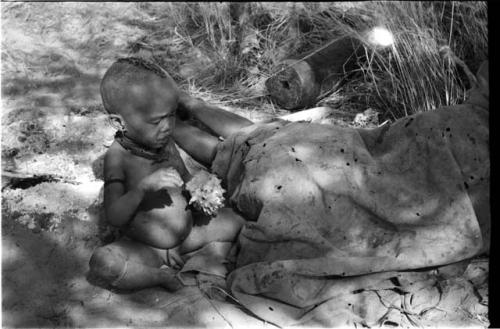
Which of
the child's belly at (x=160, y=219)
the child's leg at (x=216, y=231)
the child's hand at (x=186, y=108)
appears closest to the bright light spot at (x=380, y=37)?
the child's hand at (x=186, y=108)

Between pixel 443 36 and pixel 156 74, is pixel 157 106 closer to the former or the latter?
pixel 156 74

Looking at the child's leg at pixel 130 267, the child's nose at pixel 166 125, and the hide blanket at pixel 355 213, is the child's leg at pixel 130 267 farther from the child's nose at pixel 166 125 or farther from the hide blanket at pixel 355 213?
the child's nose at pixel 166 125

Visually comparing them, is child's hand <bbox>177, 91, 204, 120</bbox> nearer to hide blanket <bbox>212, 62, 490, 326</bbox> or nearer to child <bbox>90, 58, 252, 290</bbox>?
child <bbox>90, 58, 252, 290</bbox>

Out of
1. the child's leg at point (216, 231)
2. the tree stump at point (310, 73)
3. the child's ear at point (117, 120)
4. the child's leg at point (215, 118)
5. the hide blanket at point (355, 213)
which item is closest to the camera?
the hide blanket at point (355, 213)

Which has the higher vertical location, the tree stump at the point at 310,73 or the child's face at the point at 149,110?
the child's face at the point at 149,110

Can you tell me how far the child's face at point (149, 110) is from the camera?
8.41 feet

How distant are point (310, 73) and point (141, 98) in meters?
1.70

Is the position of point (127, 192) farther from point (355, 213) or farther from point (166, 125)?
point (355, 213)

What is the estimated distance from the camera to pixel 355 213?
2.58 metres

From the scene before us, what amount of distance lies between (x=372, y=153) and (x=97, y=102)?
1896 millimetres

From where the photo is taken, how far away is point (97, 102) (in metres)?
3.91

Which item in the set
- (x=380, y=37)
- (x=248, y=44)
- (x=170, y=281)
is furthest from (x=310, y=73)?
(x=170, y=281)

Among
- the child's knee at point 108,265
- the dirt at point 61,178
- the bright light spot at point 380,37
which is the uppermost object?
the bright light spot at point 380,37

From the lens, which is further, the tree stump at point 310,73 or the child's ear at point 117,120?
the tree stump at point 310,73
